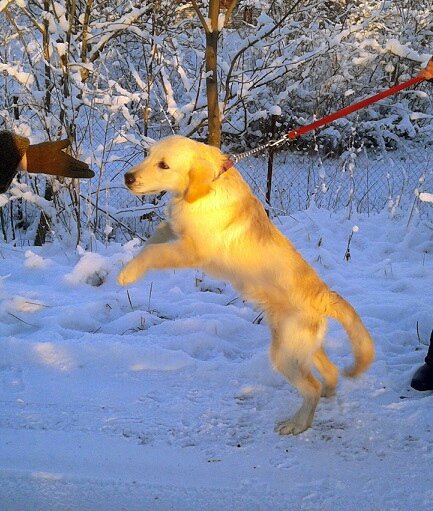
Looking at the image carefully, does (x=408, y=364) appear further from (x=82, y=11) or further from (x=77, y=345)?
(x=82, y=11)

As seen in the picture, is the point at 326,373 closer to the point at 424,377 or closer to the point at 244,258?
the point at 424,377

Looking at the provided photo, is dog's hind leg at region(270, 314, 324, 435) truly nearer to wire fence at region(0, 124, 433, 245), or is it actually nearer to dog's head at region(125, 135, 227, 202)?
dog's head at region(125, 135, 227, 202)

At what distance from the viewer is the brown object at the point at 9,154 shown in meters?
2.24

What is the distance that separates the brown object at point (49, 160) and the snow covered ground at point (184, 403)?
3.65 feet

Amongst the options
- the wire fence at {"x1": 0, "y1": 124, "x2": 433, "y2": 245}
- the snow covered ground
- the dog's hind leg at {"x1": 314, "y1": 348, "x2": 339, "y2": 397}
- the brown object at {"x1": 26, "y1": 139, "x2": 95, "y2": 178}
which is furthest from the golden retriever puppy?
the wire fence at {"x1": 0, "y1": 124, "x2": 433, "y2": 245}

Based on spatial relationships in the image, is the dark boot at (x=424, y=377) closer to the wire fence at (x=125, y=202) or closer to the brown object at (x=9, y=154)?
the brown object at (x=9, y=154)

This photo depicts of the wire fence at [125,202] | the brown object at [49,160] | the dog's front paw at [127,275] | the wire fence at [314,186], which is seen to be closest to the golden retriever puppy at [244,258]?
the dog's front paw at [127,275]

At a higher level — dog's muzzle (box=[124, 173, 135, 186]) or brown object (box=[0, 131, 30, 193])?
brown object (box=[0, 131, 30, 193])

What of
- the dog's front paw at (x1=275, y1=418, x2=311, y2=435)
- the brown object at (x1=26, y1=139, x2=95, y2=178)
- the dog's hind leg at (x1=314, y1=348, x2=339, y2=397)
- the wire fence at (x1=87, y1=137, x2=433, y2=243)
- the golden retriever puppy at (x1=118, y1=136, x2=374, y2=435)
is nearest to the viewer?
the brown object at (x1=26, y1=139, x2=95, y2=178)

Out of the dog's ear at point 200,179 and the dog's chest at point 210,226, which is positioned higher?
the dog's ear at point 200,179

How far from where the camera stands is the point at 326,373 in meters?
3.01

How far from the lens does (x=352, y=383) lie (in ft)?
10.4

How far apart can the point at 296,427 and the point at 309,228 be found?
3444mm

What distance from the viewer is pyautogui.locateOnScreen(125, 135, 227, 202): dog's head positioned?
2.80 m
